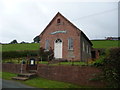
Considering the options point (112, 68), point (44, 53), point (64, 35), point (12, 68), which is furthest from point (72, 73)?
point (64, 35)

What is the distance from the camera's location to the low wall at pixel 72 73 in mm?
13789

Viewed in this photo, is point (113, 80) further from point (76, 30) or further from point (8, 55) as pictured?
point (8, 55)

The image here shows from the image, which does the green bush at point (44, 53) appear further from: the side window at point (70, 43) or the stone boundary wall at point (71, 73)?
the stone boundary wall at point (71, 73)

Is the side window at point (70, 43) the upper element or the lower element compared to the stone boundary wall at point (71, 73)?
upper

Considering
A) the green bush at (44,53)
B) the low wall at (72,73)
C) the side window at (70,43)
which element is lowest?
the low wall at (72,73)

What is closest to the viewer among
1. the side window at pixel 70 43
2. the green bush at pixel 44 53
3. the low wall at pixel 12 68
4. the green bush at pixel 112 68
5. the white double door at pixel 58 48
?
the green bush at pixel 112 68

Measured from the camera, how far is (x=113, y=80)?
1243 centimetres

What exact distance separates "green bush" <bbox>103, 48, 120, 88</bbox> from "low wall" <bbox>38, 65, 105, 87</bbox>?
804 mm

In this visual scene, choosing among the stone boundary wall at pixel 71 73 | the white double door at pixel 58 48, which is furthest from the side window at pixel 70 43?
the stone boundary wall at pixel 71 73

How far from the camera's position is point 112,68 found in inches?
505

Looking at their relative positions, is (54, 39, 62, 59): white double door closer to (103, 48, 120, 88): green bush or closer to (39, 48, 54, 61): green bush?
(39, 48, 54, 61): green bush

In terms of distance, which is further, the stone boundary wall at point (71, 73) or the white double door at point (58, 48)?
the white double door at point (58, 48)

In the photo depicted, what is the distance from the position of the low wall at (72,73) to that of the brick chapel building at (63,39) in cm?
668

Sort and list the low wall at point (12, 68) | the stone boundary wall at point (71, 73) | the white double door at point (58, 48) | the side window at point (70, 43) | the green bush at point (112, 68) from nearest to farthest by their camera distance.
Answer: the green bush at point (112, 68) → the stone boundary wall at point (71, 73) → the low wall at point (12, 68) → the side window at point (70, 43) → the white double door at point (58, 48)
